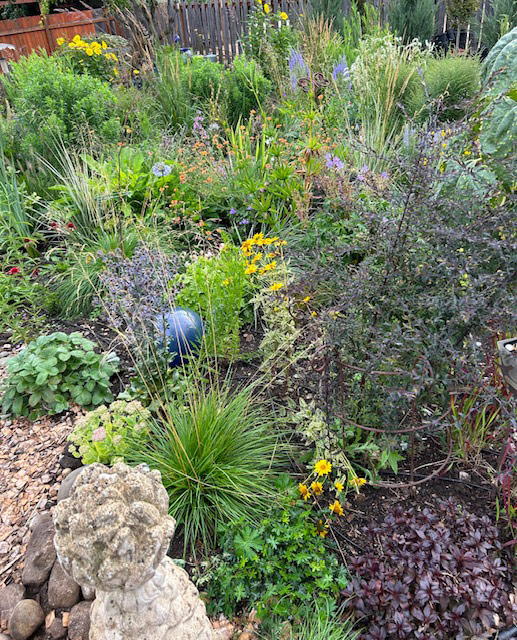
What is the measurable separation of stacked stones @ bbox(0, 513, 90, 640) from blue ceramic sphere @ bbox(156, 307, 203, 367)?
1.18m

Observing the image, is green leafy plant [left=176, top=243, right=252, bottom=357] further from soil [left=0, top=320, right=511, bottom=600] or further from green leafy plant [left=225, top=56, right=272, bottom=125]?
green leafy plant [left=225, top=56, right=272, bottom=125]

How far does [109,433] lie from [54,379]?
0.65 meters

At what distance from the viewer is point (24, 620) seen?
1.93m

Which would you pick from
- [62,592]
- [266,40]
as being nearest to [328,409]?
[62,592]

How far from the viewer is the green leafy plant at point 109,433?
2.35 m

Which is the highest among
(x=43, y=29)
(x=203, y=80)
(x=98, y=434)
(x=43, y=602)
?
(x=43, y=29)

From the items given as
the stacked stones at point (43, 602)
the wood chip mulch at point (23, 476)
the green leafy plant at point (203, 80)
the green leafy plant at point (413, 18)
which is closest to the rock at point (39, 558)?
the stacked stones at point (43, 602)

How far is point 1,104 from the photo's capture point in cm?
630

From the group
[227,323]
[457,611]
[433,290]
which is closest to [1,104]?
[227,323]

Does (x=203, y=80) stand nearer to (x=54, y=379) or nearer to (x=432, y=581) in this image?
(x=54, y=379)

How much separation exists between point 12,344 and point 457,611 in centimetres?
307

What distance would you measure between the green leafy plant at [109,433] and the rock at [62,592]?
48 centimetres

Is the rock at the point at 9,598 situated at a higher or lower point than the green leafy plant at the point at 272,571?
lower

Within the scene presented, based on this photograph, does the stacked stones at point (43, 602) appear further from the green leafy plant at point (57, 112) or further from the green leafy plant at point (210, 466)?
the green leafy plant at point (57, 112)
